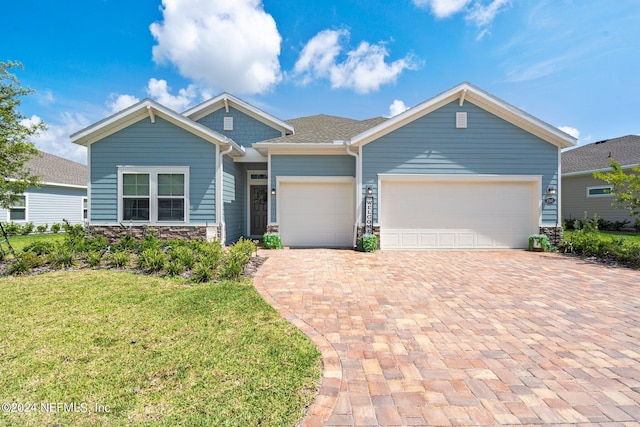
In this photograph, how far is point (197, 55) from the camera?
11.6 m

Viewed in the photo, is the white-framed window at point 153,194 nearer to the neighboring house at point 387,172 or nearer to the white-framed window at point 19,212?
the neighboring house at point 387,172

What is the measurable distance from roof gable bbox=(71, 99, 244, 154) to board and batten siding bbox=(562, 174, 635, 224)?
18.8 meters

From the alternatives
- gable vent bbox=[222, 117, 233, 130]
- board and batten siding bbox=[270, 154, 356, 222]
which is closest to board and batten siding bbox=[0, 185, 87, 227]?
gable vent bbox=[222, 117, 233, 130]

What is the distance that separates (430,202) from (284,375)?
28.0 feet

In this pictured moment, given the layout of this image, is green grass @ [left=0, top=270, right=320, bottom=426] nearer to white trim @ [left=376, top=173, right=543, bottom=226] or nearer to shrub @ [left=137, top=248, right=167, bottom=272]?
shrub @ [left=137, top=248, right=167, bottom=272]

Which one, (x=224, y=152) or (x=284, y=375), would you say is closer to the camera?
(x=284, y=375)

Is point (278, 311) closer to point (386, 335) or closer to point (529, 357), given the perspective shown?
point (386, 335)

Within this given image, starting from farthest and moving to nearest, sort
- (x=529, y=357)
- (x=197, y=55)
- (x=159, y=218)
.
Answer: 1. (x=197, y=55)
2. (x=159, y=218)
3. (x=529, y=357)

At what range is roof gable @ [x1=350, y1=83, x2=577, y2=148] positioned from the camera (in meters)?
9.30

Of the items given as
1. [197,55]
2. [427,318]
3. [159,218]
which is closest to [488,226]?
[427,318]

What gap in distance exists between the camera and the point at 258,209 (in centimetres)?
1238

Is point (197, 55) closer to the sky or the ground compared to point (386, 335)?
closer to the sky

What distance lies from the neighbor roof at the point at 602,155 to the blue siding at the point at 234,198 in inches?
691

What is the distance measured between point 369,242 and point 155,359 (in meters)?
7.12
